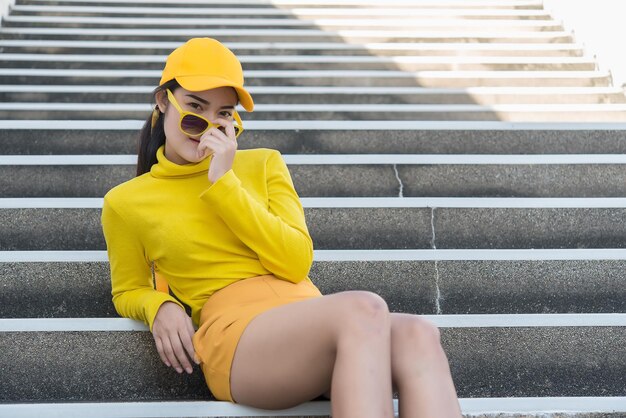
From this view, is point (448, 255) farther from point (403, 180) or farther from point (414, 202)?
point (403, 180)

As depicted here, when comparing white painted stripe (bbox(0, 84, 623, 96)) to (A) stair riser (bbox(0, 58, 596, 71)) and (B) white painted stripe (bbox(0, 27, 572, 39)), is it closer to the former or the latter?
(A) stair riser (bbox(0, 58, 596, 71))

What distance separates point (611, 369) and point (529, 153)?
1.20m

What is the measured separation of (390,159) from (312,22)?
1.77 meters

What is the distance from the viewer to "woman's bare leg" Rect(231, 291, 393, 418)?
5.42 feet

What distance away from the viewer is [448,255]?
8.43 ft

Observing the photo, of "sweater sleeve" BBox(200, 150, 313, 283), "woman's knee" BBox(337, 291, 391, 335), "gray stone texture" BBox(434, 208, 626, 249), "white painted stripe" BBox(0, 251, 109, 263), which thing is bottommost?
"white painted stripe" BBox(0, 251, 109, 263)

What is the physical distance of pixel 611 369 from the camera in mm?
2275

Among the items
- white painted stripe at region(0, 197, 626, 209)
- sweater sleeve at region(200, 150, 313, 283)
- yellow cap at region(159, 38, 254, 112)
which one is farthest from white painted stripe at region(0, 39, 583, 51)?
sweater sleeve at region(200, 150, 313, 283)

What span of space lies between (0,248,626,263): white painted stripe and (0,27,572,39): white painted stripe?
208cm

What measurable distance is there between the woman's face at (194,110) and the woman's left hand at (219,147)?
0.11 ft

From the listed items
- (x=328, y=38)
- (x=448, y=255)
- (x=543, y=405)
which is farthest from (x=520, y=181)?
(x=328, y=38)

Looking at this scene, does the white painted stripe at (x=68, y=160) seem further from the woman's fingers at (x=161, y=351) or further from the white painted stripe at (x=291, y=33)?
the white painted stripe at (x=291, y=33)

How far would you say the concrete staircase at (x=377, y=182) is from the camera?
220cm

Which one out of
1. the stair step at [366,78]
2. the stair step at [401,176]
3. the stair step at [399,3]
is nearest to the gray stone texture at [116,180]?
the stair step at [401,176]
